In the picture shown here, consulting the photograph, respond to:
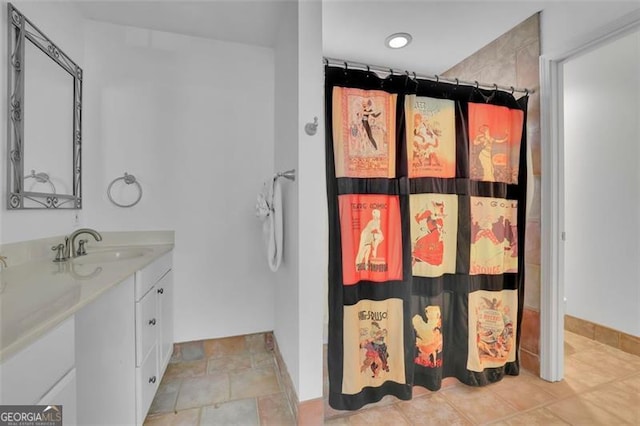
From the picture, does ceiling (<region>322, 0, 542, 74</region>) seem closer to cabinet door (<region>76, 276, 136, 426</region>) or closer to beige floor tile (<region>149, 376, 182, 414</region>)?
cabinet door (<region>76, 276, 136, 426</region>)

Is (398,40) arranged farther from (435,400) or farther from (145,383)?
(145,383)

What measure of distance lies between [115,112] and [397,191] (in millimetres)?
2032

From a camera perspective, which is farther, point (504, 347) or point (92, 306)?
point (504, 347)

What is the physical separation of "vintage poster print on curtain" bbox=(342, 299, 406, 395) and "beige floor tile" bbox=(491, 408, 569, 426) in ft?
1.86

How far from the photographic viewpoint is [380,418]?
1502mm

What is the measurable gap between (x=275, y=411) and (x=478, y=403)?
1.18 metres

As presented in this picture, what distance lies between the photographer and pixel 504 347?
1.82 meters

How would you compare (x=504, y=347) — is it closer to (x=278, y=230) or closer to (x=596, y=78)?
(x=278, y=230)

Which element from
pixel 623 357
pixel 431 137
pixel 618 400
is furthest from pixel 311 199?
pixel 623 357

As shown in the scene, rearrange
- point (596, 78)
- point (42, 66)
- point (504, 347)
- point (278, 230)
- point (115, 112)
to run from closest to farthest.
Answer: point (42, 66), point (278, 230), point (504, 347), point (115, 112), point (596, 78)

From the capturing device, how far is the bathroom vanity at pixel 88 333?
628 millimetres

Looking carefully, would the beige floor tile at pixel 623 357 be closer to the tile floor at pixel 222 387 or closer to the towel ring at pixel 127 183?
the tile floor at pixel 222 387

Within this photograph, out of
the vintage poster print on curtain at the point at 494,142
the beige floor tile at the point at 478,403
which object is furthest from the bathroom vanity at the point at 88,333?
the vintage poster print on curtain at the point at 494,142

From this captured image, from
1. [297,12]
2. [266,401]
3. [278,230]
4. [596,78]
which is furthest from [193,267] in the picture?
[596,78]
